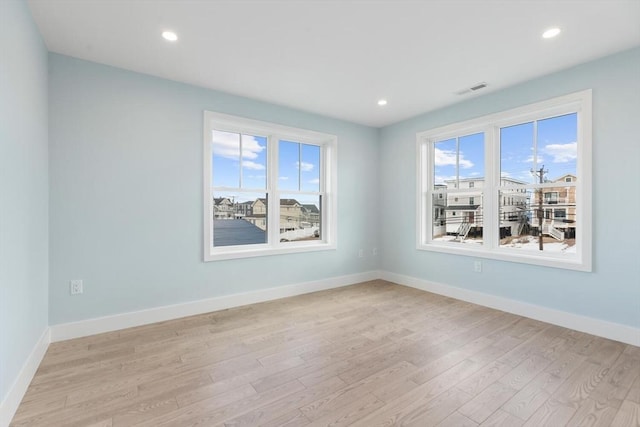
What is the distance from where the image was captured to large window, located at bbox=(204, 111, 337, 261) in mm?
3607

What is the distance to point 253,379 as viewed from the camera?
2.07 meters

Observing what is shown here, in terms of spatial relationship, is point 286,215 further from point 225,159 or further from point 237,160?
point 225,159

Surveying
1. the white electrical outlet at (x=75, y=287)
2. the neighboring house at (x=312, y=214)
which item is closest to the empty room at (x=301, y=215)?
the white electrical outlet at (x=75, y=287)

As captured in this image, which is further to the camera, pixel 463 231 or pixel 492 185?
pixel 463 231

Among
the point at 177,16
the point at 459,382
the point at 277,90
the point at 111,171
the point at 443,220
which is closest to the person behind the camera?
the point at 459,382

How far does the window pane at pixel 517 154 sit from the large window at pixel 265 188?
7.37 ft

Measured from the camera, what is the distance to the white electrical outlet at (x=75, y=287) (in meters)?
2.71

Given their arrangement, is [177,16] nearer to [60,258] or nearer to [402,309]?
[60,258]

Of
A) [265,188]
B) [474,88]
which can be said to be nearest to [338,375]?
[265,188]

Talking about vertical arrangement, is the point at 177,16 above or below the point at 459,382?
above

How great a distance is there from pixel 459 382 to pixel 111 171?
11.4 ft

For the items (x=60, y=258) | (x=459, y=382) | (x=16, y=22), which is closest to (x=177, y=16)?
(x=16, y=22)

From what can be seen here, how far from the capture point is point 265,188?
3.99 metres

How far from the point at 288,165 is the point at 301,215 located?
30.1 inches
